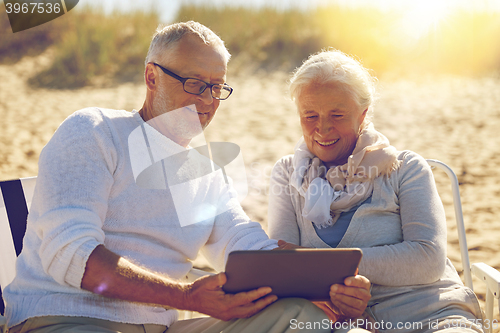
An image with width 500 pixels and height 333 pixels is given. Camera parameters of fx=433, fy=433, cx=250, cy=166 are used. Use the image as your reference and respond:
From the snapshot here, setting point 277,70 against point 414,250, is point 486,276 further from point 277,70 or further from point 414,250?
point 277,70

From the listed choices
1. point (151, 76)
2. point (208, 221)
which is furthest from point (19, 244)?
point (151, 76)

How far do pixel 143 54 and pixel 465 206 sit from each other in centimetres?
1045

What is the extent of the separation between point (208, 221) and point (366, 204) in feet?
2.77

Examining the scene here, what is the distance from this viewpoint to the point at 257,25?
14.5 meters

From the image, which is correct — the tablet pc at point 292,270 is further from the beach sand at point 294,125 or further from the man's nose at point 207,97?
the beach sand at point 294,125

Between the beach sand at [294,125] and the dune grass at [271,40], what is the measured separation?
802mm

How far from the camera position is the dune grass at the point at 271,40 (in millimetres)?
12711

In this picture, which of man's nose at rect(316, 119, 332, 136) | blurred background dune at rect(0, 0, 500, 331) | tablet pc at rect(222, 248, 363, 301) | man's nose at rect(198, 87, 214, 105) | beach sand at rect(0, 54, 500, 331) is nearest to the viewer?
tablet pc at rect(222, 248, 363, 301)

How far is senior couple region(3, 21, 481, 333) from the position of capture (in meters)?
1.70

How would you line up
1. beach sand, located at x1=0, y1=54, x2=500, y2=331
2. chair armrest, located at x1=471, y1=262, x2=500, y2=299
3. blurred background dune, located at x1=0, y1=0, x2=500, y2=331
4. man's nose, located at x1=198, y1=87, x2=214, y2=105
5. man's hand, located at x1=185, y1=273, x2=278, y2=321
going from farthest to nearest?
blurred background dune, located at x1=0, y1=0, x2=500, y2=331, beach sand, located at x1=0, y1=54, x2=500, y2=331, man's nose, located at x1=198, y1=87, x2=214, y2=105, chair armrest, located at x1=471, y1=262, x2=500, y2=299, man's hand, located at x1=185, y1=273, x2=278, y2=321

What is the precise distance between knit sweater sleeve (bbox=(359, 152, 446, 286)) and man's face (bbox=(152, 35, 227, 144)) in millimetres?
1117

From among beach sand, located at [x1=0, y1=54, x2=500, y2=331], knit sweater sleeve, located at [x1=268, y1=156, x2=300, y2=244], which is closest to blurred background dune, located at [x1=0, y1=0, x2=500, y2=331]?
beach sand, located at [x1=0, y1=54, x2=500, y2=331]

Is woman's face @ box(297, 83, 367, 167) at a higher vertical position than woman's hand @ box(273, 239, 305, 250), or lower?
higher

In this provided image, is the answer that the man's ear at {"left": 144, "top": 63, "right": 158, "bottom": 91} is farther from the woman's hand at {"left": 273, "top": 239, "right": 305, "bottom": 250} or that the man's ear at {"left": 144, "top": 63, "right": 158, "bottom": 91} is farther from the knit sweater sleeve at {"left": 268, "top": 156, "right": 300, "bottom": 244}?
the woman's hand at {"left": 273, "top": 239, "right": 305, "bottom": 250}
